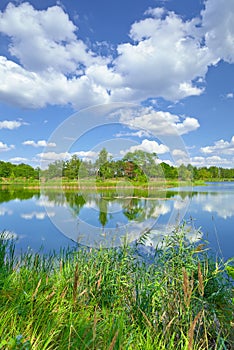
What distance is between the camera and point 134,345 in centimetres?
181

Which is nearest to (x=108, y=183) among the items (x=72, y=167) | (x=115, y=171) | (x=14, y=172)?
(x=115, y=171)

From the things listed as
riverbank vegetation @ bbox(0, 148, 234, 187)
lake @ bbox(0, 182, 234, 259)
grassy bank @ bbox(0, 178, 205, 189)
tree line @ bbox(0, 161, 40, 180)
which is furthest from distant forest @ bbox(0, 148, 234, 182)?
tree line @ bbox(0, 161, 40, 180)

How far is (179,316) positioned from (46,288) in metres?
1.13

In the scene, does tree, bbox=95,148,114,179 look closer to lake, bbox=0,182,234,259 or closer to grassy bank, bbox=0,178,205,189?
grassy bank, bbox=0,178,205,189

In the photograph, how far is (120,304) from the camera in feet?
7.95

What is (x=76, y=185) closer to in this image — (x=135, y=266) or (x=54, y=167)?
(x=54, y=167)

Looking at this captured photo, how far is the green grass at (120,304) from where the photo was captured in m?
1.65

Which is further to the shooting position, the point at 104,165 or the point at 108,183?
the point at 108,183

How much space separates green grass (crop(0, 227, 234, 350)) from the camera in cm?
165

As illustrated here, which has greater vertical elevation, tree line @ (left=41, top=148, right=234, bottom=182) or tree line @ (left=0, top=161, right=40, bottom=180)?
tree line @ (left=0, top=161, right=40, bottom=180)

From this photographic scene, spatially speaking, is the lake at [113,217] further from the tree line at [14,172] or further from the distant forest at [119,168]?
the tree line at [14,172]

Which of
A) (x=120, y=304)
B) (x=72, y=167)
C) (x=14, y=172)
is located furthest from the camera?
(x=14, y=172)

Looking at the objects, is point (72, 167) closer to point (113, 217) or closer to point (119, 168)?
point (119, 168)

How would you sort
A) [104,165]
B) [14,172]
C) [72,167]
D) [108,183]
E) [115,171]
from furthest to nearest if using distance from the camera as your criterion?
[14,172] < [108,183] < [115,171] < [104,165] < [72,167]
